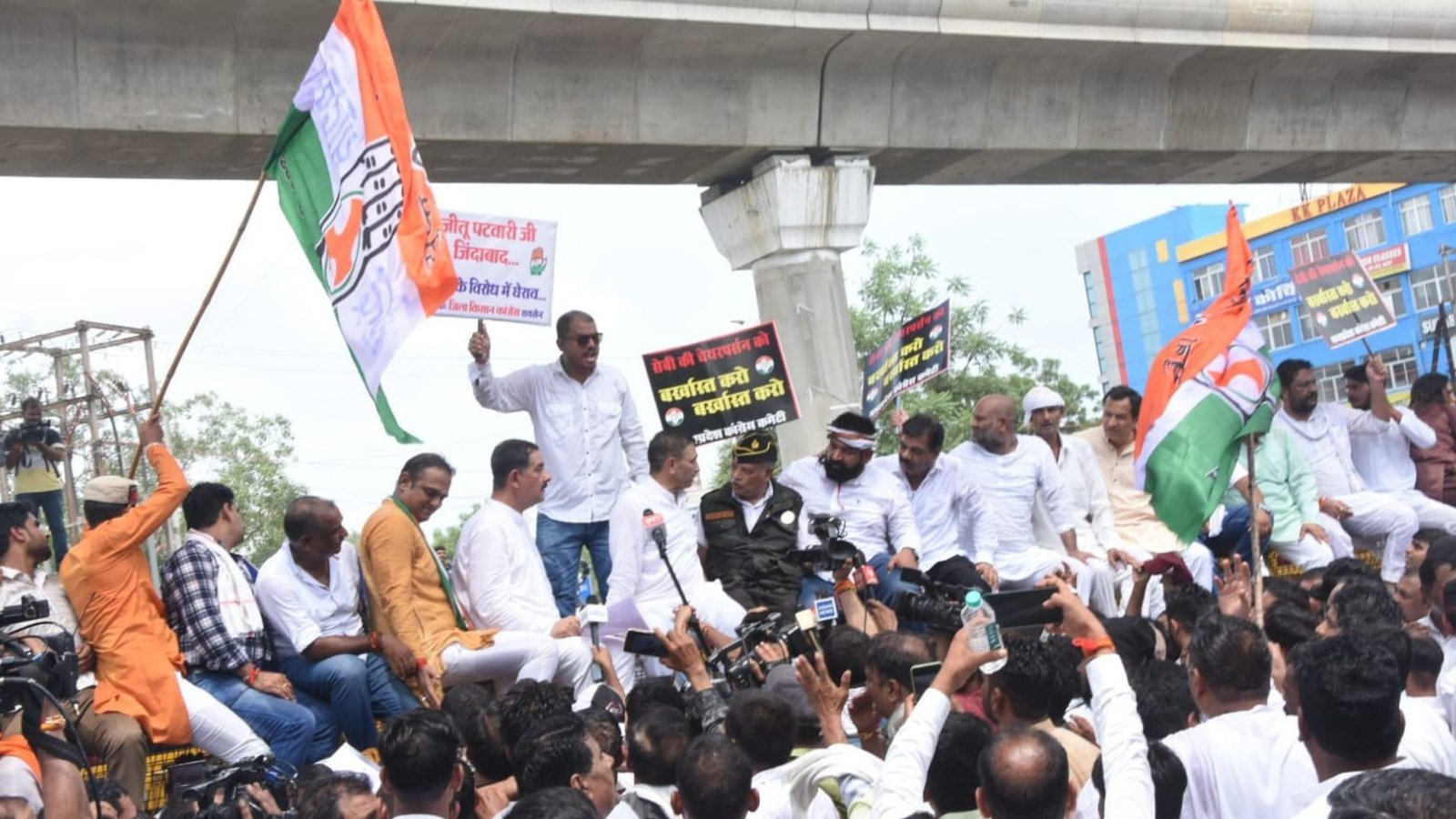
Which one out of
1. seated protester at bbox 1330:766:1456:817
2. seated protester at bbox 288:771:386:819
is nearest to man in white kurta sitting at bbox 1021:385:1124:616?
seated protester at bbox 288:771:386:819

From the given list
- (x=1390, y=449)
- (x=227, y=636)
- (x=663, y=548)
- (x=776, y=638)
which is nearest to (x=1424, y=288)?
(x=1390, y=449)

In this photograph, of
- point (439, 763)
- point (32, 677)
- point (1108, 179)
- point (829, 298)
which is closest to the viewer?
point (439, 763)

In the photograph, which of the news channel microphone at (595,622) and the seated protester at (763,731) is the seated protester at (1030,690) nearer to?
the seated protester at (763,731)

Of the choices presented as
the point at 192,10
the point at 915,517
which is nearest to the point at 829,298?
the point at 915,517

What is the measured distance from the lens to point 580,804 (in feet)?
15.0

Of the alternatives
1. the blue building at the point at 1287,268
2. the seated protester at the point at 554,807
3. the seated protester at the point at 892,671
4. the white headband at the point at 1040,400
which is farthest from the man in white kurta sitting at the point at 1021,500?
the blue building at the point at 1287,268

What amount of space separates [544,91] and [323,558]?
15.4ft

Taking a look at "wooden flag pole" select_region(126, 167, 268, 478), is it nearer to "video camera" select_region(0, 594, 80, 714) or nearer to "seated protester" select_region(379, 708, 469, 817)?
"video camera" select_region(0, 594, 80, 714)

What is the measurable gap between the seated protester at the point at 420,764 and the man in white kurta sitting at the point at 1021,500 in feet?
19.9

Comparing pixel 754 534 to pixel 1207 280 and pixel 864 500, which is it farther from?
pixel 1207 280

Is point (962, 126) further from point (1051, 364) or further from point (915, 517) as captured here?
point (1051, 364)

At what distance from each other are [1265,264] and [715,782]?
7464cm

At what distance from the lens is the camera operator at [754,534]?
985cm

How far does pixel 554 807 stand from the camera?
451cm
